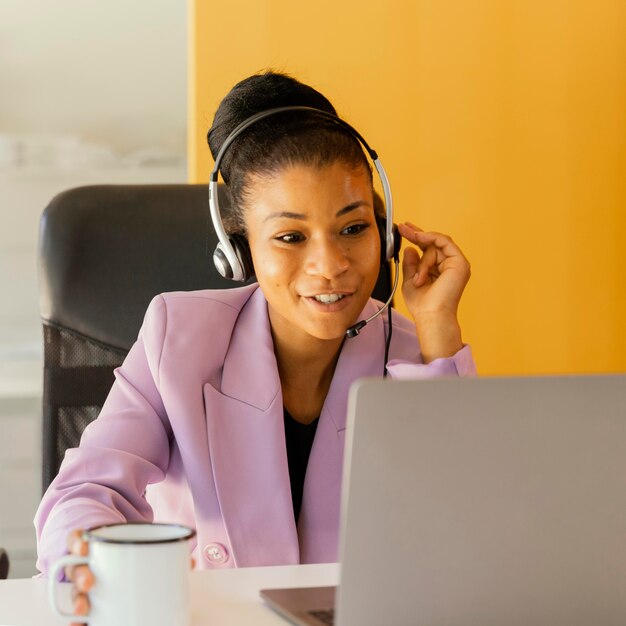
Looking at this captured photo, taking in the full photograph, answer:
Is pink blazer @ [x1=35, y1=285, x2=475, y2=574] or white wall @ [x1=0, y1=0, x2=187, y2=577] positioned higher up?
white wall @ [x1=0, y1=0, x2=187, y2=577]

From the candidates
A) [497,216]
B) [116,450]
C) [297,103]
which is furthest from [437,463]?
[497,216]

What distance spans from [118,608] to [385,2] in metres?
1.68

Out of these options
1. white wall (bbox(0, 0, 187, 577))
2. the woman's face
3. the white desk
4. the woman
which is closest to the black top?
the woman

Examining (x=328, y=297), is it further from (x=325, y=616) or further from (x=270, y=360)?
(x=325, y=616)

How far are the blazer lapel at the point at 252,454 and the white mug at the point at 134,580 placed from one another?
1.72 ft

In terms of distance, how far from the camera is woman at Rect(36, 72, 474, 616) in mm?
1355

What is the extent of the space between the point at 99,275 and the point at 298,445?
393mm

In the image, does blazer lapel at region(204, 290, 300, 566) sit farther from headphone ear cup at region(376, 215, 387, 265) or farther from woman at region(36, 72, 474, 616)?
headphone ear cup at region(376, 215, 387, 265)

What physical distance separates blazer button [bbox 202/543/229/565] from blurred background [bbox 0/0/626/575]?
0.99 meters

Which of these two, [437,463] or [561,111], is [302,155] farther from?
[561,111]

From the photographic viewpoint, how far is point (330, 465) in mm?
1418

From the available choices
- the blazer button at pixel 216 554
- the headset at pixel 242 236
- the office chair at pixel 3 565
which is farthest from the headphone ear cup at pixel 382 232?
the office chair at pixel 3 565

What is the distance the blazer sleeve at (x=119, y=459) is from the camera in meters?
1.14

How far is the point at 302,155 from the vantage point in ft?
4.78
